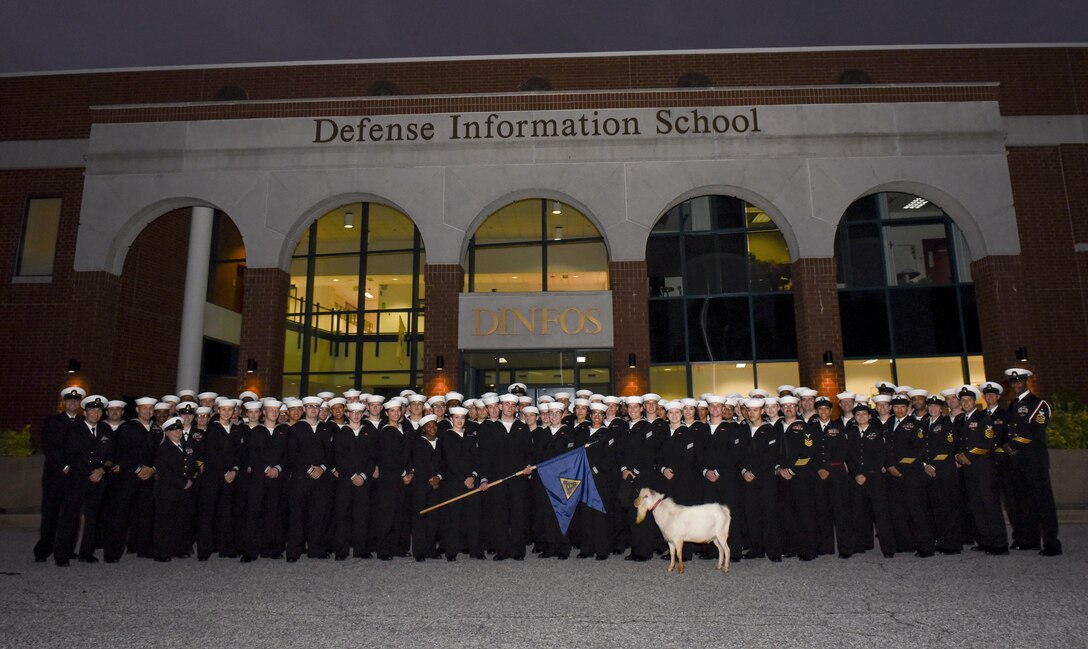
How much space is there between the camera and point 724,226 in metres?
18.2

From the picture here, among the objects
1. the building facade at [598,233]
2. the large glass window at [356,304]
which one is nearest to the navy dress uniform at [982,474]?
the building facade at [598,233]

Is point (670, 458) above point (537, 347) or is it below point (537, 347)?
below

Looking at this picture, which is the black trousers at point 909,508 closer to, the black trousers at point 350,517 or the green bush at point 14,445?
the black trousers at point 350,517

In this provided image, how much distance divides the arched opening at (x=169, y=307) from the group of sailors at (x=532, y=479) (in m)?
10.2

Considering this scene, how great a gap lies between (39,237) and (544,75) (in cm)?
1552

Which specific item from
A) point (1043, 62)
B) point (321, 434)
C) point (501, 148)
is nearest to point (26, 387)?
point (321, 434)

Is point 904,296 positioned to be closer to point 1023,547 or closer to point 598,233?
point 598,233

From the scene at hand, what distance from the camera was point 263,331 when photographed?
55.7ft

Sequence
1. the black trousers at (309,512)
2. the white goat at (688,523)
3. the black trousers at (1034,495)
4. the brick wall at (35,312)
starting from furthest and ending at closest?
the brick wall at (35,312), the black trousers at (309,512), the black trousers at (1034,495), the white goat at (688,523)

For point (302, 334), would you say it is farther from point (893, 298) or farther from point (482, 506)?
point (893, 298)

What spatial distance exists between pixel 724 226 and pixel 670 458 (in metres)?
10.4

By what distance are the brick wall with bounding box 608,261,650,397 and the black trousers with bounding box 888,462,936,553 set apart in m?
7.26

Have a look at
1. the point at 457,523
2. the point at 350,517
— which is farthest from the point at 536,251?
the point at 350,517

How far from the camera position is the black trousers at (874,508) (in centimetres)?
949
